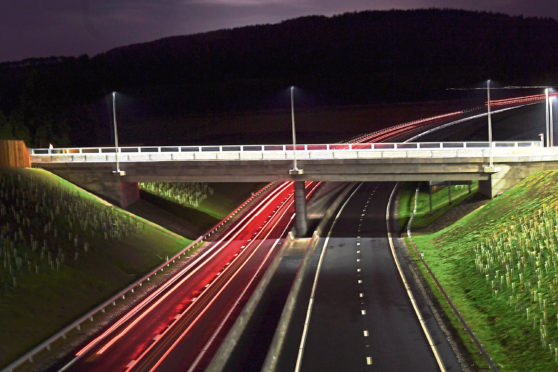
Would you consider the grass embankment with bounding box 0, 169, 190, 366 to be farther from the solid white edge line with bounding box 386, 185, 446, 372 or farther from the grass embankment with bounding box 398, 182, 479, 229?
the grass embankment with bounding box 398, 182, 479, 229

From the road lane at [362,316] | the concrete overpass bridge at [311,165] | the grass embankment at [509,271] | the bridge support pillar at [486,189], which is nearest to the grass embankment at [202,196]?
the concrete overpass bridge at [311,165]

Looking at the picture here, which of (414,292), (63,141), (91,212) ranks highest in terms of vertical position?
(63,141)

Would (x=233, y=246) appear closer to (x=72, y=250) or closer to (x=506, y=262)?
(x=72, y=250)

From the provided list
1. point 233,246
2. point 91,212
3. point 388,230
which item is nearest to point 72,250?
point 91,212

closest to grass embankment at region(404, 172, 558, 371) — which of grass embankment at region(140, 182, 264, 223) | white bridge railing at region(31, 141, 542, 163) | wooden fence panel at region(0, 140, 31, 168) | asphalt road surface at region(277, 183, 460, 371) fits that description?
asphalt road surface at region(277, 183, 460, 371)

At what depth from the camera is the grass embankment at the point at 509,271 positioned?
35562 millimetres

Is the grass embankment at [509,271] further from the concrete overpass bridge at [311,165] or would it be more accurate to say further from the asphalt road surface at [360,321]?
the concrete overpass bridge at [311,165]

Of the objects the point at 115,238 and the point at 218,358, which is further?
the point at 115,238

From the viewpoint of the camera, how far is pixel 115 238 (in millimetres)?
60344

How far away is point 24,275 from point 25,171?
2587 centimetres

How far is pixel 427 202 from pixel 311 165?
22378 millimetres

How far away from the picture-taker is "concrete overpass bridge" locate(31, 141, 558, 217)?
6431cm

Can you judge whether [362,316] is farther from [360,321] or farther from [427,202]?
[427,202]

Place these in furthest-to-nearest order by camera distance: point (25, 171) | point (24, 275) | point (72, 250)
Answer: point (25, 171) → point (72, 250) → point (24, 275)
